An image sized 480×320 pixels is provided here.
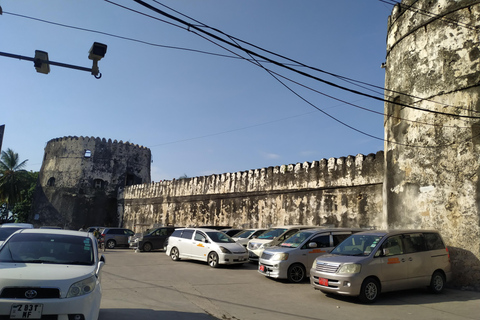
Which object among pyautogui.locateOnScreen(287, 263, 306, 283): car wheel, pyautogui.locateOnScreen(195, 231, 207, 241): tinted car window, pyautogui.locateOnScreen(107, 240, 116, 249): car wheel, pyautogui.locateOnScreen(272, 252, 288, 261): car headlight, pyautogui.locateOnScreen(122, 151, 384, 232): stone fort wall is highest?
pyautogui.locateOnScreen(122, 151, 384, 232): stone fort wall

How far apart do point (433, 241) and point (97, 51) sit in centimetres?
986

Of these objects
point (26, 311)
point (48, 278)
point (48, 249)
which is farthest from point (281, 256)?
point (26, 311)

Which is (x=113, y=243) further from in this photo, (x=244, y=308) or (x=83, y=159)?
(x=244, y=308)

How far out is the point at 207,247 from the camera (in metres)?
13.7

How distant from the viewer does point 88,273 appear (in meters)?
4.76

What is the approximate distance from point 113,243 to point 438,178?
19.9 m

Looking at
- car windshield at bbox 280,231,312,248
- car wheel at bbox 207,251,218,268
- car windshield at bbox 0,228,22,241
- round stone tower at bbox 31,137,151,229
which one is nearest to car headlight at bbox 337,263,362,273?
car windshield at bbox 280,231,312,248

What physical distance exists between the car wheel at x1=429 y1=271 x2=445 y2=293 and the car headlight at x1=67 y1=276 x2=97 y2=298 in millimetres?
8125

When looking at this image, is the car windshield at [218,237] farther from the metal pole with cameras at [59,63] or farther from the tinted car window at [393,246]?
the metal pole with cameras at [59,63]

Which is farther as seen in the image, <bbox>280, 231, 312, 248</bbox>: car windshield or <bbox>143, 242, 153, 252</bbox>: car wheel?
<bbox>143, 242, 153, 252</bbox>: car wheel

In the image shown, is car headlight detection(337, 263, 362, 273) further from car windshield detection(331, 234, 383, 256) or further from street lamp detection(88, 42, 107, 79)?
street lamp detection(88, 42, 107, 79)

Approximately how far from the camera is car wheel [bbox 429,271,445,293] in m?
8.90

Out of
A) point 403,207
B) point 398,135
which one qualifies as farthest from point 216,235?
point 398,135

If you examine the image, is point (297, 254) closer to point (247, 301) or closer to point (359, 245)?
point (359, 245)
